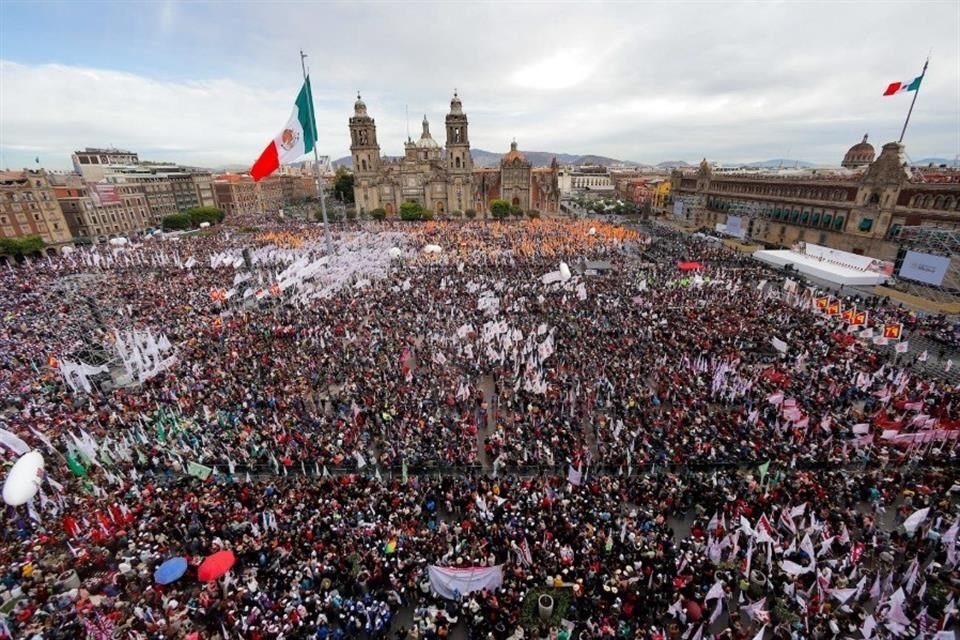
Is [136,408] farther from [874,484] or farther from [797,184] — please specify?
[797,184]

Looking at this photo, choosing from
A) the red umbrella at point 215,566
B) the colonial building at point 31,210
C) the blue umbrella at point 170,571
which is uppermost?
the colonial building at point 31,210

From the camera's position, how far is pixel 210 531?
41.3 ft

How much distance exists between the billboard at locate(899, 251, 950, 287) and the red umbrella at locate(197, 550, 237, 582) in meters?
47.7

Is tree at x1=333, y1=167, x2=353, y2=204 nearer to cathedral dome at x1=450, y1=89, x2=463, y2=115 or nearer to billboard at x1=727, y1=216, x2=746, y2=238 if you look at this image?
cathedral dome at x1=450, y1=89, x2=463, y2=115

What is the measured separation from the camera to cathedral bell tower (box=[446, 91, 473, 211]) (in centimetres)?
8300

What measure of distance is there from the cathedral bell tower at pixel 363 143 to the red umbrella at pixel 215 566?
278 ft

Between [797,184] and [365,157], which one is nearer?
[797,184]

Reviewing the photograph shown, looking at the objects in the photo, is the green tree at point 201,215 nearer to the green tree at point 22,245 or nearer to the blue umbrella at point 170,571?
the green tree at point 22,245

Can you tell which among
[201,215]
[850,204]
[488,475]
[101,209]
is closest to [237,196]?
[201,215]

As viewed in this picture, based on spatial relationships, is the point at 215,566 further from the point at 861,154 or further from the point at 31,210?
the point at 861,154

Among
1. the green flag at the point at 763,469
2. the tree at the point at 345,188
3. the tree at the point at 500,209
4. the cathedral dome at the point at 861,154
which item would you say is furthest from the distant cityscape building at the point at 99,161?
the cathedral dome at the point at 861,154

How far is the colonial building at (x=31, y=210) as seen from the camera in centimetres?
5634

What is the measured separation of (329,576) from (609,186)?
606 ft

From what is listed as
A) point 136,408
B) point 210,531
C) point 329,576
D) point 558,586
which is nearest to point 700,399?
point 558,586
